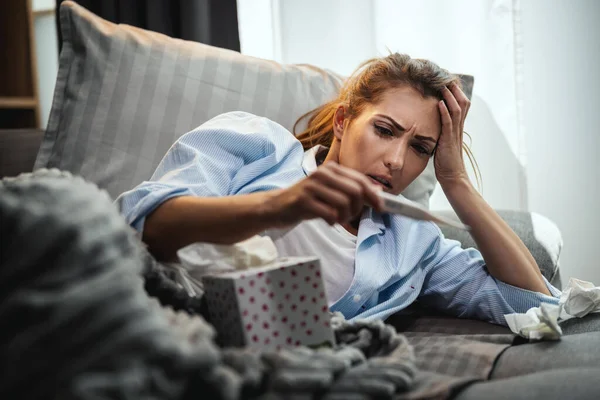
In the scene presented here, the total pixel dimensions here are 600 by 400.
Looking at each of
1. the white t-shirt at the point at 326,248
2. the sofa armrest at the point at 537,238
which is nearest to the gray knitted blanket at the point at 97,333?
the white t-shirt at the point at 326,248

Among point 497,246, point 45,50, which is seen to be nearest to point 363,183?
point 497,246

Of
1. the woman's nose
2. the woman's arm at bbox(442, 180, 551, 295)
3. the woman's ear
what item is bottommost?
Result: the woman's arm at bbox(442, 180, 551, 295)

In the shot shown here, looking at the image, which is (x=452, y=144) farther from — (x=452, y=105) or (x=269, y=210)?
(x=269, y=210)

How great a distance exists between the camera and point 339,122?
50.6 inches

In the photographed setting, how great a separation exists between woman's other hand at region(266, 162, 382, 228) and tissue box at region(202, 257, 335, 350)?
67mm

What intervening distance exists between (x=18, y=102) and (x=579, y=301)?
1.94 m

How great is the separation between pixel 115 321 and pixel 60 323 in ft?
0.14

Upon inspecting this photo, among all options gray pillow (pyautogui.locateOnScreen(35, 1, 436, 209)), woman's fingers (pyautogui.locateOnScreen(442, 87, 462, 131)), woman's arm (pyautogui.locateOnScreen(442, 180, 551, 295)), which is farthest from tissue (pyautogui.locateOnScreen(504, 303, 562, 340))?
gray pillow (pyautogui.locateOnScreen(35, 1, 436, 209))

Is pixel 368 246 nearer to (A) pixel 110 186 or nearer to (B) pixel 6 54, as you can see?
(A) pixel 110 186

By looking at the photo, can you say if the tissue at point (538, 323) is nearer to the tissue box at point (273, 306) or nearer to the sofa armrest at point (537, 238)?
the sofa armrest at point (537, 238)

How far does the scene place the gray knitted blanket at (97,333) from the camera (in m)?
0.50

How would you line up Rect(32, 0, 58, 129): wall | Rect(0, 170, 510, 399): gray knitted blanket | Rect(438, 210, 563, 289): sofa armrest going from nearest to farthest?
Rect(0, 170, 510, 399): gray knitted blanket → Rect(438, 210, 563, 289): sofa armrest → Rect(32, 0, 58, 129): wall

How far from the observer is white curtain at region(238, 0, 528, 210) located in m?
1.87

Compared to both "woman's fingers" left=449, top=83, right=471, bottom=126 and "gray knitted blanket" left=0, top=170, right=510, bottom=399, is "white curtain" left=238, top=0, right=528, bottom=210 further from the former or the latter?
"gray knitted blanket" left=0, top=170, right=510, bottom=399
